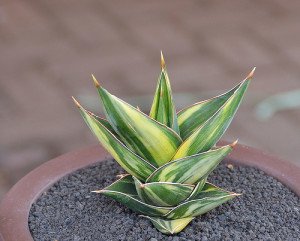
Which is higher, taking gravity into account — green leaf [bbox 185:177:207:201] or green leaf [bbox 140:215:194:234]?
green leaf [bbox 185:177:207:201]

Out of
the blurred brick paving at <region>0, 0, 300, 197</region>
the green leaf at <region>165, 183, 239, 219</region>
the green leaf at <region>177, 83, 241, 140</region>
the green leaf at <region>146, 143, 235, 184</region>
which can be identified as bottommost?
the blurred brick paving at <region>0, 0, 300, 197</region>

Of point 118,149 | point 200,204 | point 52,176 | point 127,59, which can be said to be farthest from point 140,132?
point 127,59

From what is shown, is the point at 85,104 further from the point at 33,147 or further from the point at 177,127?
the point at 177,127

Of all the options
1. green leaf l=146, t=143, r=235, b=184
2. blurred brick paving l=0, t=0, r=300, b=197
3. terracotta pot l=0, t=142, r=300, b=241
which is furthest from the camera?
blurred brick paving l=0, t=0, r=300, b=197

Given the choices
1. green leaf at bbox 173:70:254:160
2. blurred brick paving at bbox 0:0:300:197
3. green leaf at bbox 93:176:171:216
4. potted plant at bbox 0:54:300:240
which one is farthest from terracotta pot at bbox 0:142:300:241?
blurred brick paving at bbox 0:0:300:197

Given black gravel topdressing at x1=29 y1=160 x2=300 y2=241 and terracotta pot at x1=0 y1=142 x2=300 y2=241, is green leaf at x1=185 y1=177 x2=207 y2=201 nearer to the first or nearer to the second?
black gravel topdressing at x1=29 y1=160 x2=300 y2=241

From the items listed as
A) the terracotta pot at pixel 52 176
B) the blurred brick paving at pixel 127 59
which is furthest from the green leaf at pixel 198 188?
the blurred brick paving at pixel 127 59

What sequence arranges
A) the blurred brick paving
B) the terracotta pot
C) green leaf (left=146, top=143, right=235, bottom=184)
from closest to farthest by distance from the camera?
green leaf (left=146, top=143, right=235, bottom=184) < the terracotta pot < the blurred brick paving
